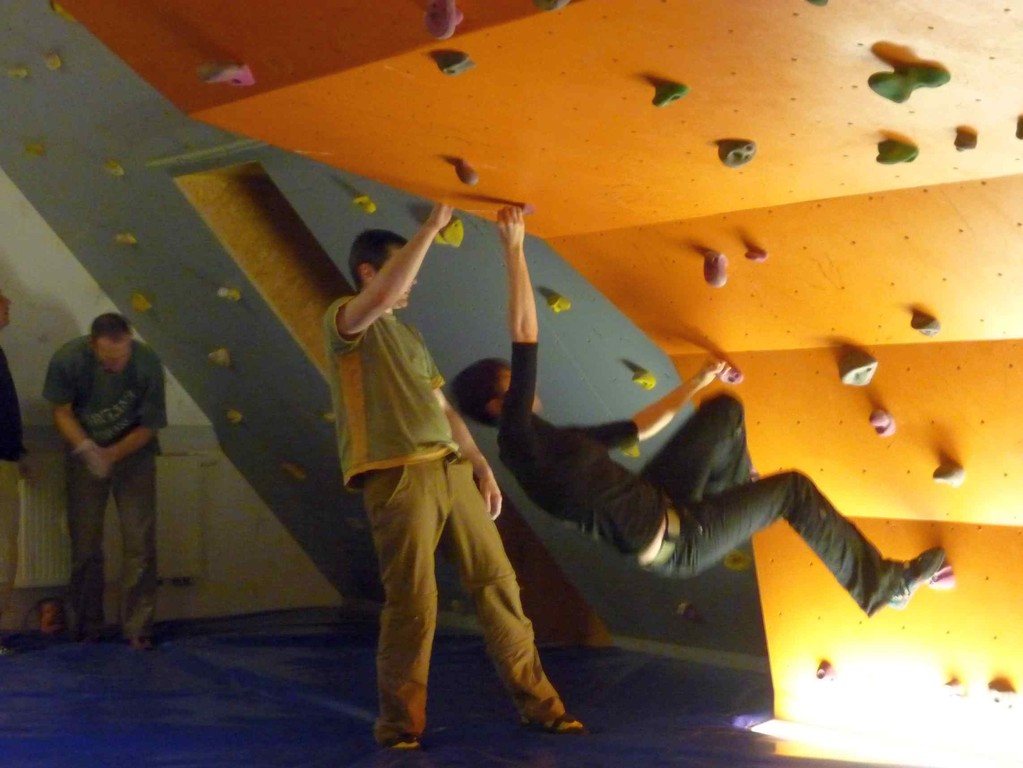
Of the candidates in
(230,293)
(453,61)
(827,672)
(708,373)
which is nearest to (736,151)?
(453,61)

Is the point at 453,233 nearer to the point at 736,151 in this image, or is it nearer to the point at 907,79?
the point at 736,151

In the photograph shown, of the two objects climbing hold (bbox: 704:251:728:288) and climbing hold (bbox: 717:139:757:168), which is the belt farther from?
climbing hold (bbox: 717:139:757:168)

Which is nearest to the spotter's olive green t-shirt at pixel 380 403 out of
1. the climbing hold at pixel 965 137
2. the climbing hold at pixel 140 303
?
the climbing hold at pixel 965 137

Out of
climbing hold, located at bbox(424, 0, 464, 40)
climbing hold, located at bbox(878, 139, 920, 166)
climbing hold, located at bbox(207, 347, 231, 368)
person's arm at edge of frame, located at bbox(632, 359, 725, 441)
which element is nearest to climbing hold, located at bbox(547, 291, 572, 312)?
person's arm at edge of frame, located at bbox(632, 359, 725, 441)

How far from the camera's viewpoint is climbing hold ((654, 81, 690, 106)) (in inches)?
77.2

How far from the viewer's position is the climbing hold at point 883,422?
2.63 m

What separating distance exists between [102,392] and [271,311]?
75 cm

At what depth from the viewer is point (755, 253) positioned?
251 centimetres

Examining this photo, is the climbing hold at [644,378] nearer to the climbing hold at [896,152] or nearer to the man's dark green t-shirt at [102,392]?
the climbing hold at [896,152]

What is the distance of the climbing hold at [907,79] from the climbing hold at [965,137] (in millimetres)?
167

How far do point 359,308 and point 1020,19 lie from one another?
148cm

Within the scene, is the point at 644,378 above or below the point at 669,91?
below

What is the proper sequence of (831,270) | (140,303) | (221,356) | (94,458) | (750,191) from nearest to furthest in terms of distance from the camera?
(750,191) < (831,270) < (94,458) < (221,356) < (140,303)

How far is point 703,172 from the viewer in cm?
230
